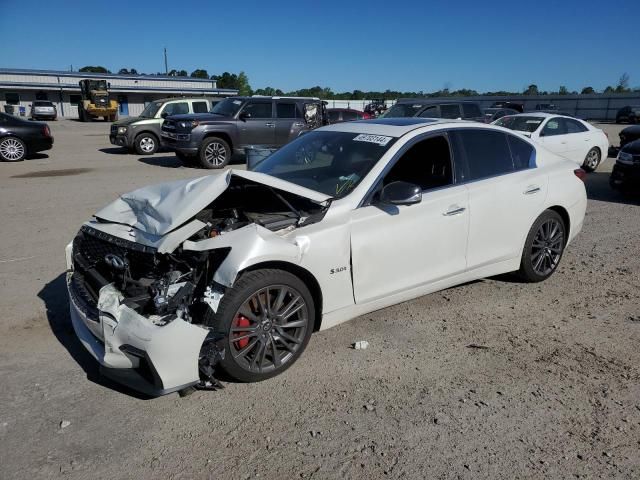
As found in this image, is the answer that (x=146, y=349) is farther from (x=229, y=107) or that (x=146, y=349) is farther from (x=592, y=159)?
(x=592, y=159)

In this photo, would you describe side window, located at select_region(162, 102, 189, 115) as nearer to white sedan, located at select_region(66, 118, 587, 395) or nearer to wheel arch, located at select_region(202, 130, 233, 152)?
wheel arch, located at select_region(202, 130, 233, 152)

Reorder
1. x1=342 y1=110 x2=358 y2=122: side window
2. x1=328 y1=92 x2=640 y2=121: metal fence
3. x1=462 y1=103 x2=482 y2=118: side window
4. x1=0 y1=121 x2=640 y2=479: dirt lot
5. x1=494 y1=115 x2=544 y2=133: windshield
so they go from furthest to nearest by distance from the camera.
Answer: x1=328 y1=92 x2=640 y2=121: metal fence, x1=342 y1=110 x2=358 y2=122: side window, x1=462 y1=103 x2=482 y2=118: side window, x1=494 y1=115 x2=544 y2=133: windshield, x1=0 y1=121 x2=640 y2=479: dirt lot

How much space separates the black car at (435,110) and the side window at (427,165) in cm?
1018

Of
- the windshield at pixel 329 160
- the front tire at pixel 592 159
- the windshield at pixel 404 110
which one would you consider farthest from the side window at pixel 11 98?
the windshield at pixel 329 160

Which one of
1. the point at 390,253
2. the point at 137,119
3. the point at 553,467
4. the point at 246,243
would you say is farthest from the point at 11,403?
the point at 137,119

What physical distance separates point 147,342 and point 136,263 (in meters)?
0.75

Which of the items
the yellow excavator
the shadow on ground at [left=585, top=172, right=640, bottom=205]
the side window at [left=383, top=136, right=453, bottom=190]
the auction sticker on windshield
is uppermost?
the yellow excavator

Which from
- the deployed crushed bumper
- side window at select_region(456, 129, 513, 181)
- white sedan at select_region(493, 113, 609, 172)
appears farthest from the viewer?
white sedan at select_region(493, 113, 609, 172)

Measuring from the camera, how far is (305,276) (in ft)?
11.6

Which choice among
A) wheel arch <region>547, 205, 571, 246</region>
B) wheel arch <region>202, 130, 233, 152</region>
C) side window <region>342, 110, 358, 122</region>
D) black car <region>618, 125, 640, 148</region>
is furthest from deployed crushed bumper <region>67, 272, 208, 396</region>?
side window <region>342, 110, 358, 122</region>

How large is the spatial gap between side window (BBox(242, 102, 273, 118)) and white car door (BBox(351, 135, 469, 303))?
11011mm

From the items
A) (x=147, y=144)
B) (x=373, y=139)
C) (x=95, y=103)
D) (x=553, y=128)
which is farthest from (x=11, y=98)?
(x=373, y=139)

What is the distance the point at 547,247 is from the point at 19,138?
49.6 ft

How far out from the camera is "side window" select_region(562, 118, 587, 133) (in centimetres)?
1307
